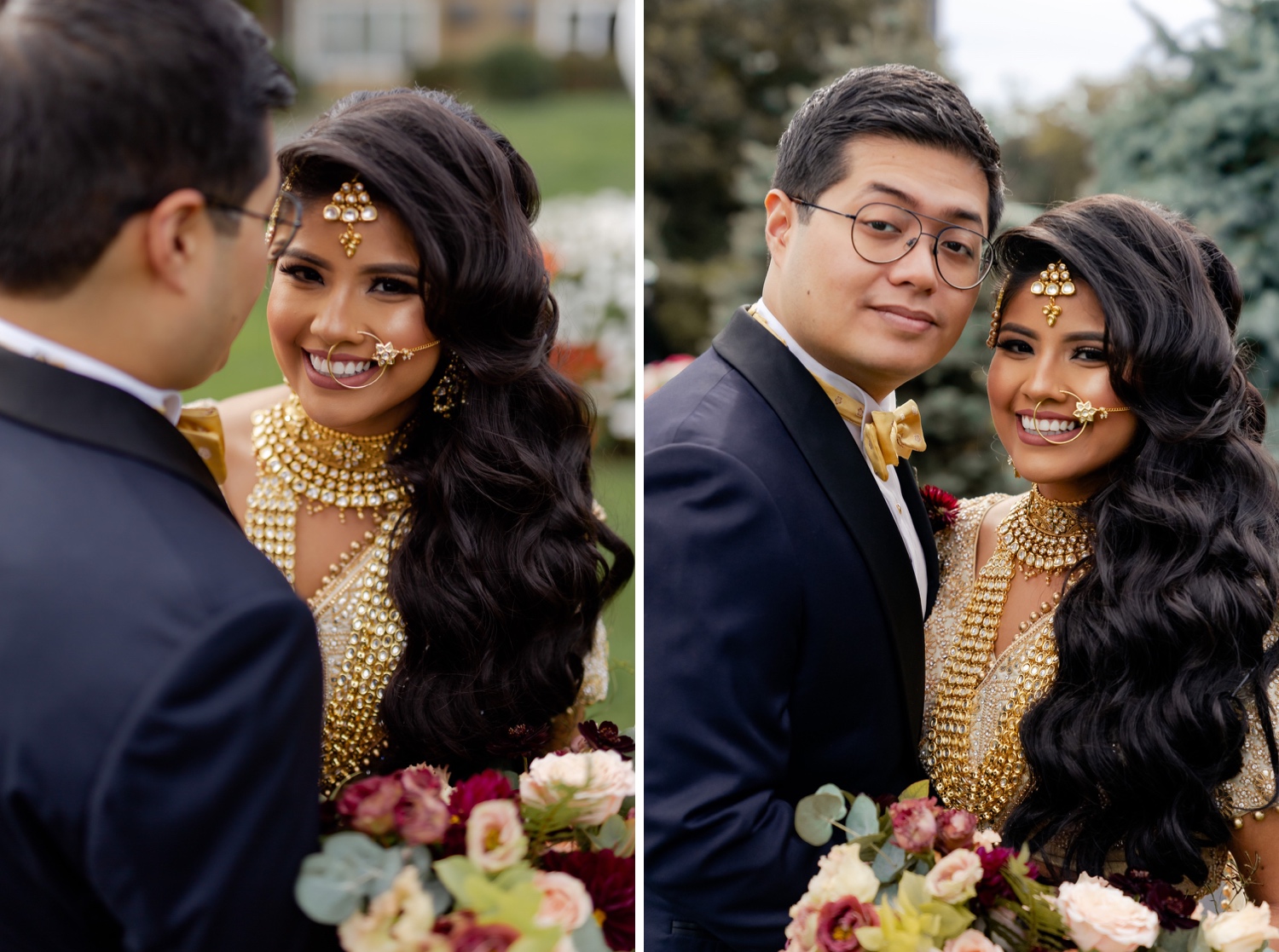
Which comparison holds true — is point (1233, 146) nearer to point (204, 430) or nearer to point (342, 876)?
point (204, 430)

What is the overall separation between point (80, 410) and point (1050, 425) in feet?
6.67

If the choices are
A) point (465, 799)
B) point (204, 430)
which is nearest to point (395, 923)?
point (465, 799)

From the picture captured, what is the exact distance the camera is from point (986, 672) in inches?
111

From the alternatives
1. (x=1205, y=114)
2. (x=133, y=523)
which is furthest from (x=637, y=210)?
(x=1205, y=114)

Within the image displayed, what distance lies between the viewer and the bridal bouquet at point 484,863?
1719 mm

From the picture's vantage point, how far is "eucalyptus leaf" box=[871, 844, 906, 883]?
2234mm

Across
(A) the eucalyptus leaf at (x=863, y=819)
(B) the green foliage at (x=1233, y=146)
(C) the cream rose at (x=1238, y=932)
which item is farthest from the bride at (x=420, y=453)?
(B) the green foliage at (x=1233, y=146)

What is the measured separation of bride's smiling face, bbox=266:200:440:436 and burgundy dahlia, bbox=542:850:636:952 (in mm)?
1192

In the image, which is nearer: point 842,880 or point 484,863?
point 484,863

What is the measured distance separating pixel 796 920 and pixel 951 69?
8915mm

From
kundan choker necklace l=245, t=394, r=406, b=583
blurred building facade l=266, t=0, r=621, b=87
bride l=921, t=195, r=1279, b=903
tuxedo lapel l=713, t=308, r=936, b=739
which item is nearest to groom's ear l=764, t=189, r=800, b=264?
tuxedo lapel l=713, t=308, r=936, b=739

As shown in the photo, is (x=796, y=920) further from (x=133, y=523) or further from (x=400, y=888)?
(x=133, y=523)

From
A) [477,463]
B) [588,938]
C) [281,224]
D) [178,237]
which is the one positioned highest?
[178,237]

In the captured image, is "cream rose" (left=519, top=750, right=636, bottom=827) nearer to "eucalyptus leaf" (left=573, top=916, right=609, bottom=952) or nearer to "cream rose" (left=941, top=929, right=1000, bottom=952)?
"eucalyptus leaf" (left=573, top=916, right=609, bottom=952)
